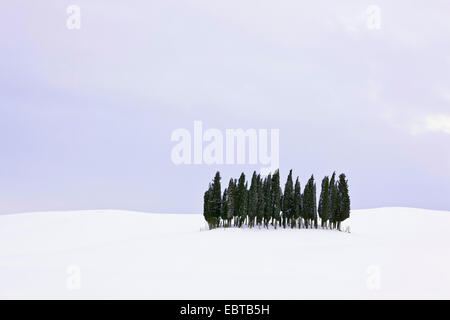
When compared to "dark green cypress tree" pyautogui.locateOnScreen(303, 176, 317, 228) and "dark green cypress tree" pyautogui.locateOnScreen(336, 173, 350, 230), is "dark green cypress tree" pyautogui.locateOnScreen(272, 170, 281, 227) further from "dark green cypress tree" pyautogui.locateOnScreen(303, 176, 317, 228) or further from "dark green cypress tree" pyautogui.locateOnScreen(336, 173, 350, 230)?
"dark green cypress tree" pyautogui.locateOnScreen(336, 173, 350, 230)

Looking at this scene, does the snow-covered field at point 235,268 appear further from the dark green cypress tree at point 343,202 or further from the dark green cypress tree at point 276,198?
the dark green cypress tree at point 343,202

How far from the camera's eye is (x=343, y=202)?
49.1 m

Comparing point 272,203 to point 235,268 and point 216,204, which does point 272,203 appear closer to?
point 216,204

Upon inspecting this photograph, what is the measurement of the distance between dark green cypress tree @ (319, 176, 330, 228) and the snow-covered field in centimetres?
346

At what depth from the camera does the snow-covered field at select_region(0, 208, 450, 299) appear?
20047 millimetres

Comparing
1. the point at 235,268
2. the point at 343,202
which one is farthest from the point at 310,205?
the point at 235,268

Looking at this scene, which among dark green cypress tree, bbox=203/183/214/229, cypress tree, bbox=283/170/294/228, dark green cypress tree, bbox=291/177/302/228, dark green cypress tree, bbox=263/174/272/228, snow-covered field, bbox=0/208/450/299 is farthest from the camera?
cypress tree, bbox=283/170/294/228

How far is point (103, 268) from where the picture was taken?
84.2 feet

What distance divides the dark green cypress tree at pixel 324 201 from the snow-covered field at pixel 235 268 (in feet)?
11.3

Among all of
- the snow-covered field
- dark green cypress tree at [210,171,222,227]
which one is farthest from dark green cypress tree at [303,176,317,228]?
dark green cypress tree at [210,171,222,227]

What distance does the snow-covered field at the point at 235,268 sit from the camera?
2005 centimetres

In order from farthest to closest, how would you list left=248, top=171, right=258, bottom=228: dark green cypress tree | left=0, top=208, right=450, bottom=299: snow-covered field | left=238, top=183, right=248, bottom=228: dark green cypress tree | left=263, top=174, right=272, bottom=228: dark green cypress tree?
left=263, top=174, right=272, bottom=228: dark green cypress tree, left=248, top=171, right=258, bottom=228: dark green cypress tree, left=238, top=183, right=248, bottom=228: dark green cypress tree, left=0, top=208, right=450, bottom=299: snow-covered field
